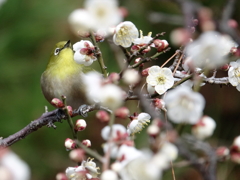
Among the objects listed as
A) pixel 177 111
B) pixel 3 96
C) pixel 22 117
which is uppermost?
pixel 3 96

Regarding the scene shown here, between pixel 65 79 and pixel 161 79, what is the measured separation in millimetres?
738

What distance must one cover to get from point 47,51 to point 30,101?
1.05 ft

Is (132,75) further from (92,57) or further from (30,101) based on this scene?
(30,101)

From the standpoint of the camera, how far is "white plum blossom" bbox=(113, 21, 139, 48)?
2.90 feet

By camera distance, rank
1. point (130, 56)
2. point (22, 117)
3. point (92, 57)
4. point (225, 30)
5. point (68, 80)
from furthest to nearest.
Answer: point (22, 117)
point (68, 80)
point (92, 57)
point (130, 56)
point (225, 30)

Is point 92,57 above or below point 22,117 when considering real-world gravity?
below

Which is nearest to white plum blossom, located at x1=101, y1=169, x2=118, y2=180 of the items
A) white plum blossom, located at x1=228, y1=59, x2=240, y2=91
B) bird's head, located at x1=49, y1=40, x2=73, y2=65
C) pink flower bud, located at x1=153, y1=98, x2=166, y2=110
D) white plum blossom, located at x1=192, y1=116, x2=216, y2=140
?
white plum blossom, located at x1=192, y1=116, x2=216, y2=140

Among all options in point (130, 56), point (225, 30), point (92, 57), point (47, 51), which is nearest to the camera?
point (225, 30)

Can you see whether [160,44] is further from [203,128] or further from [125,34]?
[203,128]

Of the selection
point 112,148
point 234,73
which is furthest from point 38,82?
point 112,148

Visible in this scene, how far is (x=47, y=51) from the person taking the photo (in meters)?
2.37

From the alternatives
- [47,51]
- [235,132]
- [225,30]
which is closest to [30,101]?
[47,51]

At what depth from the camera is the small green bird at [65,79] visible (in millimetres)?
1557

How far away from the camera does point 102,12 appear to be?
60 centimetres
